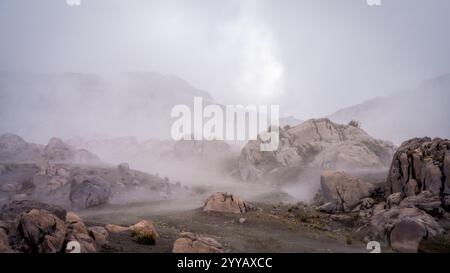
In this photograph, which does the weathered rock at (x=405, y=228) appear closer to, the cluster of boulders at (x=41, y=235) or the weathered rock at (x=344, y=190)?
the weathered rock at (x=344, y=190)

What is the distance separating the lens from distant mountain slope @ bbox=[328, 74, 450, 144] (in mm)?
136125

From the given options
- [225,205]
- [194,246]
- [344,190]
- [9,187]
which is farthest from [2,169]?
[344,190]

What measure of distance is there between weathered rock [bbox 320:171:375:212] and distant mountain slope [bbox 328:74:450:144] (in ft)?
371

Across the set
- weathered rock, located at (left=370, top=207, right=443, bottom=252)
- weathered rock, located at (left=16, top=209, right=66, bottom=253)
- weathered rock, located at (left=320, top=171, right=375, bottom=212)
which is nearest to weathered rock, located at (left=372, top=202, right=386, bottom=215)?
weathered rock, located at (left=320, top=171, right=375, bottom=212)

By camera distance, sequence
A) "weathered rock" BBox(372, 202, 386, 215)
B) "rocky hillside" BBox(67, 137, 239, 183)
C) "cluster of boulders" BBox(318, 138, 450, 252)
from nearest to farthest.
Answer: "cluster of boulders" BBox(318, 138, 450, 252)
"weathered rock" BBox(372, 202, 386, 215)
"rocky hillside" BBox(67, 137, 239, 183)

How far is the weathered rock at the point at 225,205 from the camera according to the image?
3531 centimetres

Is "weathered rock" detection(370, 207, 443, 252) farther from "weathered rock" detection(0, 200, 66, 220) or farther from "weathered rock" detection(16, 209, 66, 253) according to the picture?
"weathered rock" detection(0, 200, 66, 220)

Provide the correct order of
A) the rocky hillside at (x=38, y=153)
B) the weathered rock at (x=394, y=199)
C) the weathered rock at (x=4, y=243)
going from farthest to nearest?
the rocky hillside at (x=38, y=153)
the weathered rock at (x=394, y=199)
the weathered rock at (x=4, y=243)

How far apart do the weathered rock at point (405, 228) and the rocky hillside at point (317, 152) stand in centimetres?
3587

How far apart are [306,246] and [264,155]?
5920cm

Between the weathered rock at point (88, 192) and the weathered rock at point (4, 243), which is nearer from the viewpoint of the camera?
the weathered rock at point (4, 243)

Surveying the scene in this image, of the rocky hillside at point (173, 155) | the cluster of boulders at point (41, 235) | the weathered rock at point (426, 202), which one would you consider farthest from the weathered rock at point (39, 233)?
the rocky hillside at point (173, 155)

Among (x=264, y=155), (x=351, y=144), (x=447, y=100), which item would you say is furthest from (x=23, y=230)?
(x=447, y=100)
